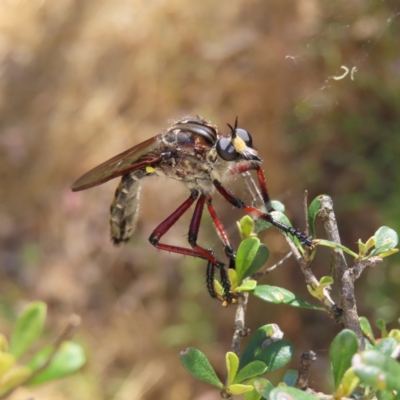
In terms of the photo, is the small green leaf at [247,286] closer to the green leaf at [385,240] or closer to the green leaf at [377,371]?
the green leaf at [385,240]

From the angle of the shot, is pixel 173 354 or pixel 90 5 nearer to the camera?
pixel 173 354

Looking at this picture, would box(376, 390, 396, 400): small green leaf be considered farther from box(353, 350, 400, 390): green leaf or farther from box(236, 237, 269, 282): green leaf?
box(236, 237, 269, 282): green leaf

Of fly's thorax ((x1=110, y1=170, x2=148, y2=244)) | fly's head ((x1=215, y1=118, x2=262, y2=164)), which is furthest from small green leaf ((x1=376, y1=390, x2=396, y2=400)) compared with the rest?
fly's thorax ((x1=110, y1=170, x2=148, y2=244))

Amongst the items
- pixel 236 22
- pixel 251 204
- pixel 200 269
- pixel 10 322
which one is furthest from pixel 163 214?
pixel 251 204

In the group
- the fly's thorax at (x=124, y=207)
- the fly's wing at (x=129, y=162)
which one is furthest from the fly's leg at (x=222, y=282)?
the fly's thorax at (x=124, y=207)

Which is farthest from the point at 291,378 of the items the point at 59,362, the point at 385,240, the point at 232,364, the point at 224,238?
the point at 224,238

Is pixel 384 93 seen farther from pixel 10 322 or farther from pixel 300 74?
pixel 10 322

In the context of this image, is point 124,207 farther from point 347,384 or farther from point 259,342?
point 347,384
